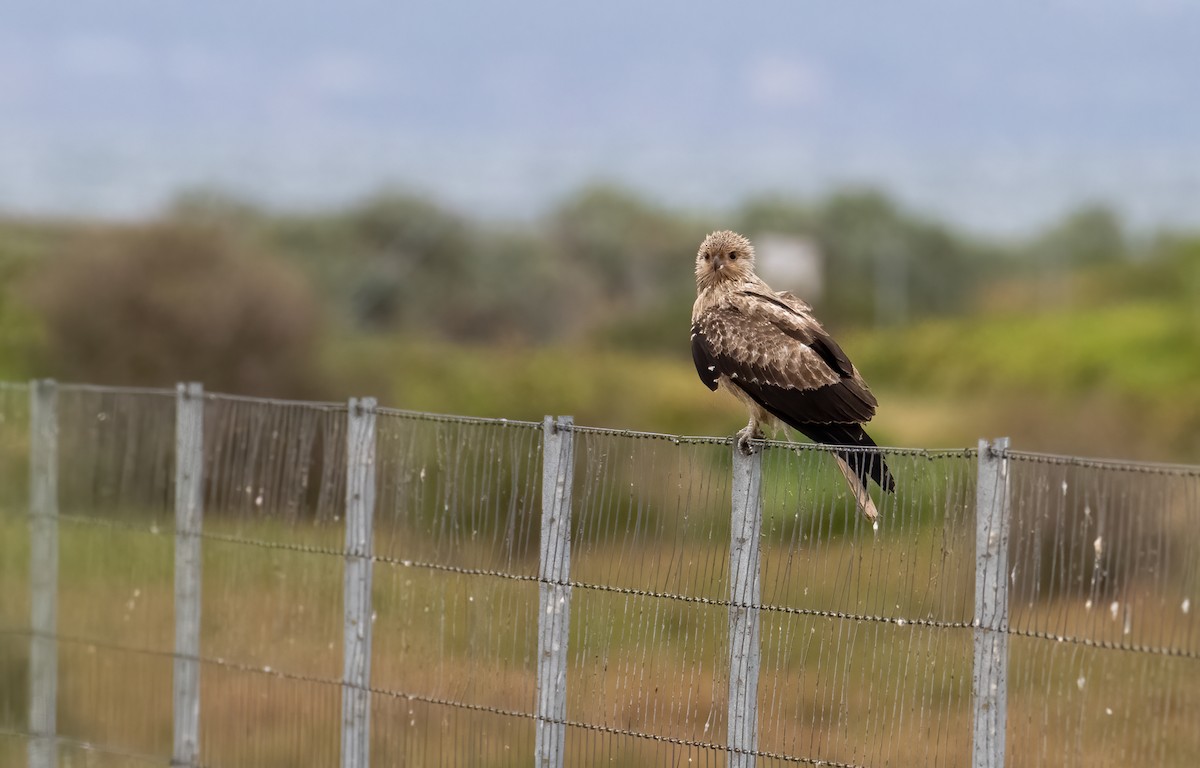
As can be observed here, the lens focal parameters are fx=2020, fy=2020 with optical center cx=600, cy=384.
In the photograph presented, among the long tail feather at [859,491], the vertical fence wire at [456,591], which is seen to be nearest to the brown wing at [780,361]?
the long tail feather at [859,491]

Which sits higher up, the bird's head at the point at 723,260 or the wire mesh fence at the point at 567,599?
the bird's head at the point at 723,260

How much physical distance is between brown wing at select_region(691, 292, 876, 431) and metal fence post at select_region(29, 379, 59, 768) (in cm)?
346

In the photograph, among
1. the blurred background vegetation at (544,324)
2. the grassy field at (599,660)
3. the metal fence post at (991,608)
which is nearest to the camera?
the metal fence post at (991,608)

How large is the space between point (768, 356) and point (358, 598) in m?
1.85

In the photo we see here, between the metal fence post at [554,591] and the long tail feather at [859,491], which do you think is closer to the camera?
the long tail feather at [859,491]

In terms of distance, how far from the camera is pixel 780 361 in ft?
25.7

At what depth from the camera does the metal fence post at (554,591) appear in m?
7.02

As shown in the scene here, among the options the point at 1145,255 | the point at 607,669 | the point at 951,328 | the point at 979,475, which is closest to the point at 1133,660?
the point at 979,475

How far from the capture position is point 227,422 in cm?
885

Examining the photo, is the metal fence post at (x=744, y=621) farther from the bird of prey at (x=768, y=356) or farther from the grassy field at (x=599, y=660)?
the bird of prey at (x=768, y=356)

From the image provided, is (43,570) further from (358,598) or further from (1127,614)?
(1127,614)

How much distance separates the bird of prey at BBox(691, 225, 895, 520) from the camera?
7.60m

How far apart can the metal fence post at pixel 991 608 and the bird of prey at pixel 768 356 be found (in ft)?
2.83

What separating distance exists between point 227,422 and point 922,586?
3728 millimetres
